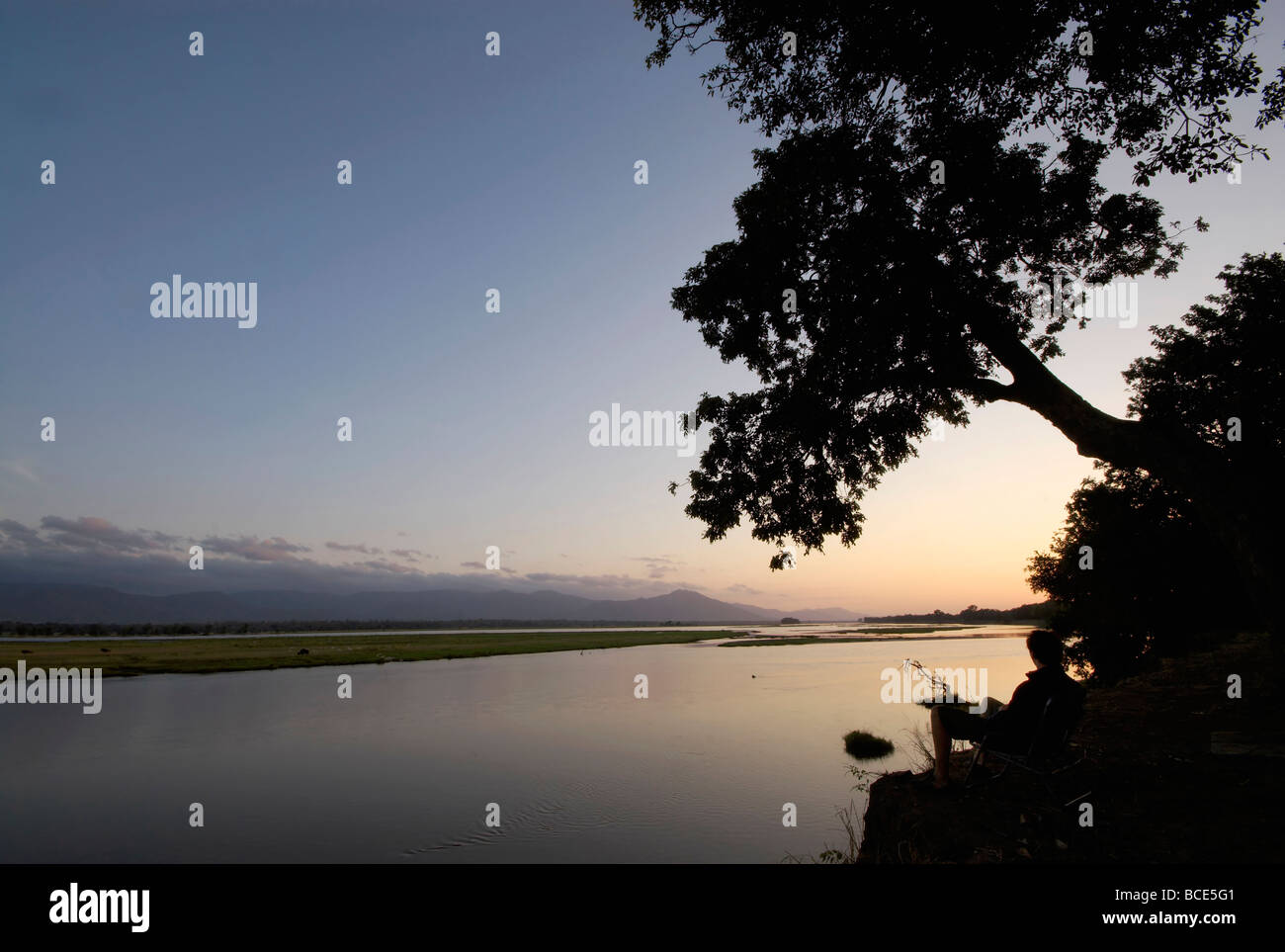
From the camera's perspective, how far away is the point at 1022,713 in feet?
26.1

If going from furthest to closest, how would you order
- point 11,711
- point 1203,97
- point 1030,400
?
point 11,711 → point 1030,400 → point 1203,97

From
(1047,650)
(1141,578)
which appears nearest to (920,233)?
(1047,650)

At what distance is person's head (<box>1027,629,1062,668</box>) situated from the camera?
8031mm

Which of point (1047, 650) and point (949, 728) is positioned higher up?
point (1047, 650)

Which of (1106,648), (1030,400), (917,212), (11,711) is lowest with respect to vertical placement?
(11,711)

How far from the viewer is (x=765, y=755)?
19.9 meters

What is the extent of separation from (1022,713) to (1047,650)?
2.71ft

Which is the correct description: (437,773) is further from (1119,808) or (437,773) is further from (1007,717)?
(1119,808)

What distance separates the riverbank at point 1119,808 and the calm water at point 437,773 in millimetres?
4090

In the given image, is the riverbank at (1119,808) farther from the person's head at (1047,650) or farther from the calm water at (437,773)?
the calm water at (437,773)

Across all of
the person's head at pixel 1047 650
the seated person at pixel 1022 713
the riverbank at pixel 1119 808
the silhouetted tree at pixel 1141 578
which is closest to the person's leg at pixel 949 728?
the seated person at pixel 1022 713
